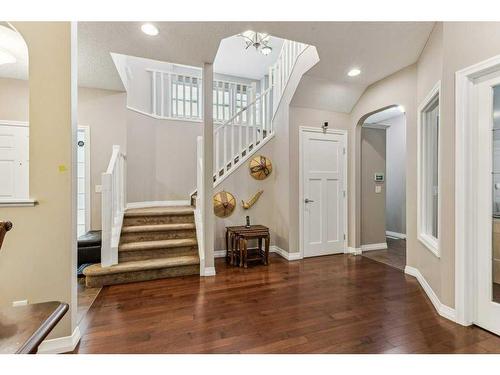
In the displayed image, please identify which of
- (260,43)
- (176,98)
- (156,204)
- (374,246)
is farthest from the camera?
(176,98)

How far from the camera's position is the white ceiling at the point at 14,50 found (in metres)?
2.62

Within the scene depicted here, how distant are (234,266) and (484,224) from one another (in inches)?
111

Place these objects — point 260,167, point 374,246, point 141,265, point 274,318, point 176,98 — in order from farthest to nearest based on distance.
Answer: point 176,98, point 374,246, point 260,167, point 141,265, point 274,318

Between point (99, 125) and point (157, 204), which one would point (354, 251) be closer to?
point (157, 204)

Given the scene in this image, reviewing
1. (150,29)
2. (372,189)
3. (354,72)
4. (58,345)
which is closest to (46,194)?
(58,345)

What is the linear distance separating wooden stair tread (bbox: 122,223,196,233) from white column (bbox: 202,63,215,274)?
1.64ft

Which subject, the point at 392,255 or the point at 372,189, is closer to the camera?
the point at 392,255

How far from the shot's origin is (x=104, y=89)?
3930mm

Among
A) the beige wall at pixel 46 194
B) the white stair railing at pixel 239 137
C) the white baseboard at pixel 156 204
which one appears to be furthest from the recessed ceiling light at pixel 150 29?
the white baseboard at pixel 156 204

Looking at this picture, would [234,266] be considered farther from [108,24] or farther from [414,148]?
[108,24]

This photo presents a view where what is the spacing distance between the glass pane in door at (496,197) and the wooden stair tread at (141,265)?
2972 mm

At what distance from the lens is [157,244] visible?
10.8 feet

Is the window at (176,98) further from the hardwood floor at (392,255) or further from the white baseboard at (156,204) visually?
the hardwood floor at (392,255)

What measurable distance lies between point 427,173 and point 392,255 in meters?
1.85
